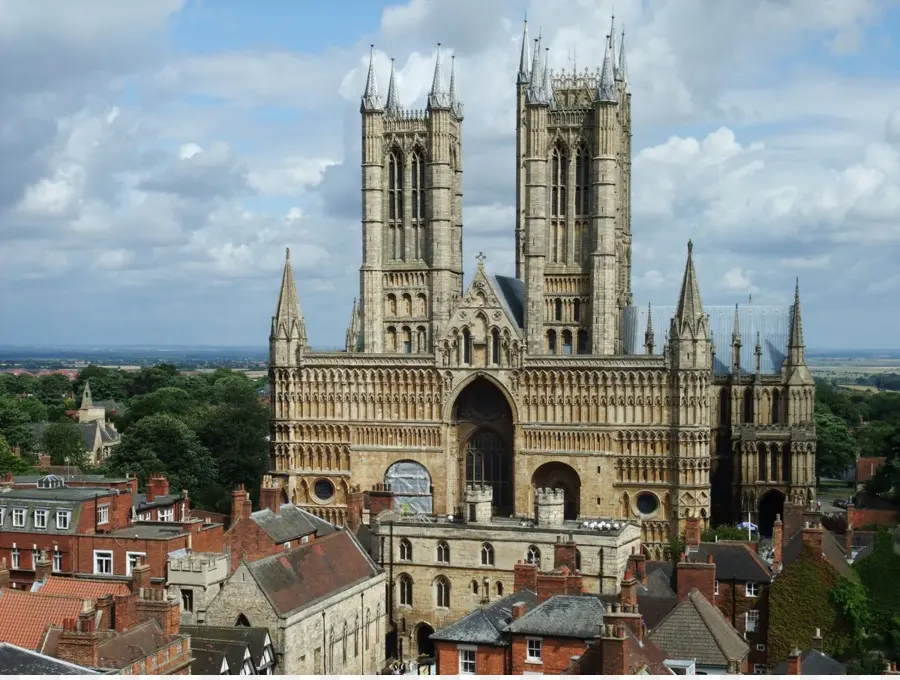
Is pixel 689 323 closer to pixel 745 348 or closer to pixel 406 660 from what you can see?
pixel 745 348

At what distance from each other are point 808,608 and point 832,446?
83.6 meters

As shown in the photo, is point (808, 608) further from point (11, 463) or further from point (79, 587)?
point (11, 463)

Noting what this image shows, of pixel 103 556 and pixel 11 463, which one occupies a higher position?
pixel 11 463

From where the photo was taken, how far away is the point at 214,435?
113750 mm

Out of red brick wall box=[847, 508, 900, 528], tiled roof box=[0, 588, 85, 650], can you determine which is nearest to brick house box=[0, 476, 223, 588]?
tiled roof box=[0, 588, 85, 650]

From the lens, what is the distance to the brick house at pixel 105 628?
124 feet

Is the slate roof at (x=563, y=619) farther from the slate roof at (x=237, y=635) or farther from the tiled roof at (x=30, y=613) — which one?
the tiled roof at (x=30, y=613)

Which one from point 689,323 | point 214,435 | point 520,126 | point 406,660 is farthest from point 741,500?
point 214,435

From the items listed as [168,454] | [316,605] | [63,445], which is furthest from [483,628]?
[63,445]

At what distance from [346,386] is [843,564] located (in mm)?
42878

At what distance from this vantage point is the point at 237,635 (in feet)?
151

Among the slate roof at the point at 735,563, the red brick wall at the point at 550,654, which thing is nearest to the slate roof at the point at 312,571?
the red brick wall at the point at 550,654

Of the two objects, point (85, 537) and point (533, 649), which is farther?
point (85, 537)

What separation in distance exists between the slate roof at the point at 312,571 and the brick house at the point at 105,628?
4.71 meters
